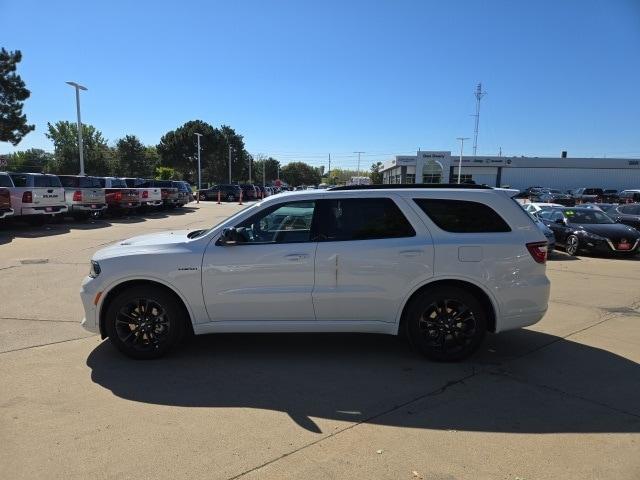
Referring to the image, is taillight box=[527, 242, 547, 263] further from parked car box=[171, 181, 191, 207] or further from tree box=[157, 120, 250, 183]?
tree box=[157, 120, 250, 183]

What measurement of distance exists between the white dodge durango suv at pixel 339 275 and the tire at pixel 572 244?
1056 centimetres

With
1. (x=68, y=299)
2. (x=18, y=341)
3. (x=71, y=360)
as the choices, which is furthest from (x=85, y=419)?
(x=68, y=299)

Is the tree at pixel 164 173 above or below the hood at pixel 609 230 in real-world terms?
above

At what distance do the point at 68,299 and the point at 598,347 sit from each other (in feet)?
24.0

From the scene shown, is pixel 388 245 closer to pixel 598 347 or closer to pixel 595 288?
pixel 598 347

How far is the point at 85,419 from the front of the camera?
3.69 meters

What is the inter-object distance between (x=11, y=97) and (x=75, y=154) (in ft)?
165

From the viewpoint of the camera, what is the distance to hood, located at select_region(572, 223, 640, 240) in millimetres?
13734

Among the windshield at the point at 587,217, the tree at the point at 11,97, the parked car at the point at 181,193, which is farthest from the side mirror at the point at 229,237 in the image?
the tree at the point at 11,97

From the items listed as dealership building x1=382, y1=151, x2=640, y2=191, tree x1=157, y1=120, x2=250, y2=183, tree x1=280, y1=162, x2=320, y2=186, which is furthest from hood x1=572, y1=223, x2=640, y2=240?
tree x1=280, y1=162, x2=320, y2=186

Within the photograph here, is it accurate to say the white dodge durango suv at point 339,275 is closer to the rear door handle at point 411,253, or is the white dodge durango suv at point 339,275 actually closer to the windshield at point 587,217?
the rear door handle at point 411,253

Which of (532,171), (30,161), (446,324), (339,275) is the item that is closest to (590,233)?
(446,324)

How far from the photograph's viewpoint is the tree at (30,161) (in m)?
89.8

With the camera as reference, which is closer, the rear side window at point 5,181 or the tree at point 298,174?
the rear side window at point 5,181
